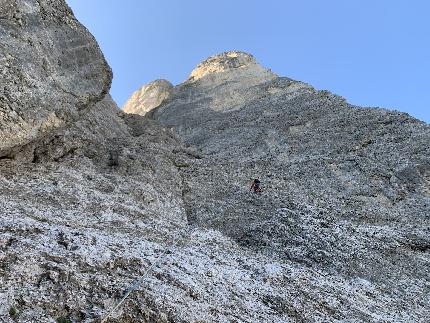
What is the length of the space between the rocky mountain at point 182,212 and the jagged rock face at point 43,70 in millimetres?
67

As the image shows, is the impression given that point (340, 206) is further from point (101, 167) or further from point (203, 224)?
point (101, 167)

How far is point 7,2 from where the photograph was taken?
2358cm

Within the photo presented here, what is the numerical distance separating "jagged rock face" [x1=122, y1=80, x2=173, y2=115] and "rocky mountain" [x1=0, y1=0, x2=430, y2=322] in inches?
1286

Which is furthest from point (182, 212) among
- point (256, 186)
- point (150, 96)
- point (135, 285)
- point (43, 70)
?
point (150, 96)

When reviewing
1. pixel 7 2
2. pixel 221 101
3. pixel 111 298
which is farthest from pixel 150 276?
pixel 221 101

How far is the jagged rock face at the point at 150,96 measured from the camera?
75250mm

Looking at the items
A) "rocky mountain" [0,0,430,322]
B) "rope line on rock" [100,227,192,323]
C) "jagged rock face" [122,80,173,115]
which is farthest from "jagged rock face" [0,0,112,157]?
"jagged rock face" [122,80,173,115]

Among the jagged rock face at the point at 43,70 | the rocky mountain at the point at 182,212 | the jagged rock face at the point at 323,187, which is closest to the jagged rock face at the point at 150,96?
the jagged rock face at the point at 323,187

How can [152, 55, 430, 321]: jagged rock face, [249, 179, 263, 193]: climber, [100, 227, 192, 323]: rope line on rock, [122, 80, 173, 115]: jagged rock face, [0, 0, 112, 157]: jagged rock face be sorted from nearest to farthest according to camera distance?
1. [100, 227, 192, 323]: rope line on rock
2. [0, 0, 112, 157]: jagged rock face
3. [152, 55, 430, 321]: jagged rock face
4. [249, 179, 263, 193]: climber
5. [122, 80, 173, 115]: jagged rock face

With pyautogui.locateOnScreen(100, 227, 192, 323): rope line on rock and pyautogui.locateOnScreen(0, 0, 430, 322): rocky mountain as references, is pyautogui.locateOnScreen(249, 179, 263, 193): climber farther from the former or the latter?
pyautogui.locateOnScreen(100, 227, 192, 323): rope line on rock

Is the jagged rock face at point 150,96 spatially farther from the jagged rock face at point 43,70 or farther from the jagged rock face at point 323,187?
the jagged rock face at point 43,70

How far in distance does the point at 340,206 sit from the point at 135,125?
2051cm

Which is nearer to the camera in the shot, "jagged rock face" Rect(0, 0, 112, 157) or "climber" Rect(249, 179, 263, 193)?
"jagged rock face" Rect(0, 0, 112, 157)

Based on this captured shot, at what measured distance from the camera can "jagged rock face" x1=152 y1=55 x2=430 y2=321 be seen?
71.3ft
